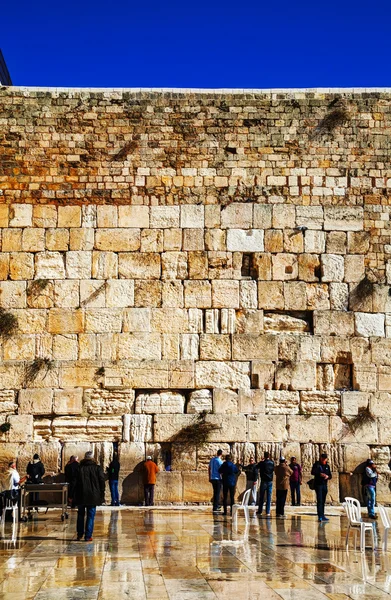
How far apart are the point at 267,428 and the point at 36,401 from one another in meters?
4.11

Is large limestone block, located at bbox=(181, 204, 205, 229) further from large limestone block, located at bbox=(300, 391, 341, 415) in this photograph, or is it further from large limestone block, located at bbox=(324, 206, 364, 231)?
large limestone block, located at bbox=(300, 391, 341, 415)

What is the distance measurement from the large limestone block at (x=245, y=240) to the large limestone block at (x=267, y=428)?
3.08m

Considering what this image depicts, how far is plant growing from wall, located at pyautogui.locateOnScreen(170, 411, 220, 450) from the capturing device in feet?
46.3

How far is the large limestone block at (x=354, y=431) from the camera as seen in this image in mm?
14359

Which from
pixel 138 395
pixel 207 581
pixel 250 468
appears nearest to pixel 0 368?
pixel 138 395

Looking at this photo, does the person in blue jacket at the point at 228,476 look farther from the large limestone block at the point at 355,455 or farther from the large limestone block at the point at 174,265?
the large limestone block at the point at 174,265

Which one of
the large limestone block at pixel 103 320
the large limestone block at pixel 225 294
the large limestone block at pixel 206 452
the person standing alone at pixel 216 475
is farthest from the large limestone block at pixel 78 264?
the person standing alone at pixel 216 475

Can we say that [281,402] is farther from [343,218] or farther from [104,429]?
[343,218]

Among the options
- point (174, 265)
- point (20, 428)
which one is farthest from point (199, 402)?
point (20, 428)

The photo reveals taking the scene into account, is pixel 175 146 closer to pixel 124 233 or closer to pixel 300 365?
pixel 124 233

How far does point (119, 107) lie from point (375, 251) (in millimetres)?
5548

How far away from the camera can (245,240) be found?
15.0 meters

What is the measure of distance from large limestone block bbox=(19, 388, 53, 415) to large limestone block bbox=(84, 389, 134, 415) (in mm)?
650

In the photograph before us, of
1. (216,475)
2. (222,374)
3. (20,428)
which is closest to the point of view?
(216,475)
